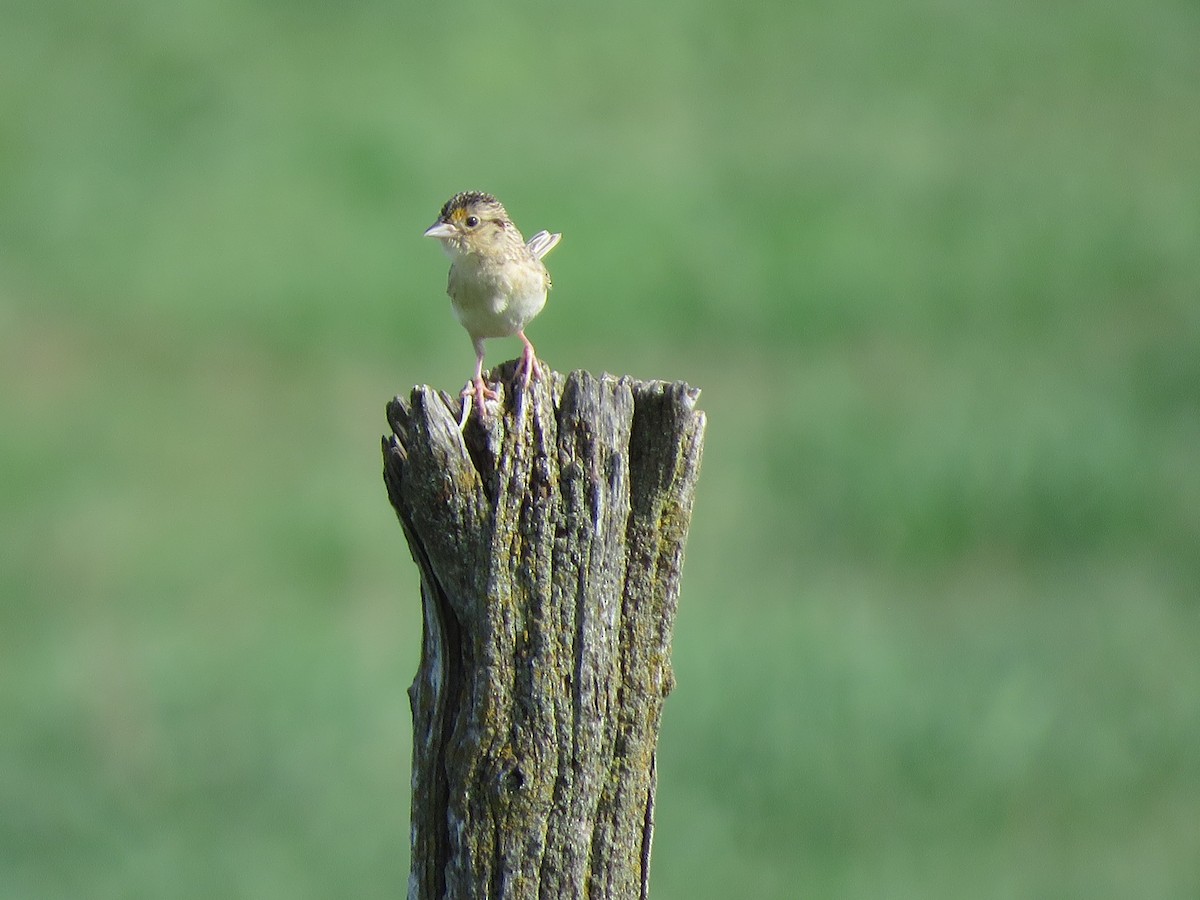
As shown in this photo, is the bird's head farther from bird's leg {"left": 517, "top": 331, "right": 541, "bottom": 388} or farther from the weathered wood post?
the weathered wood post

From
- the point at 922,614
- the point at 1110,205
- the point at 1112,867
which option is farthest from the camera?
the point at 1110,205

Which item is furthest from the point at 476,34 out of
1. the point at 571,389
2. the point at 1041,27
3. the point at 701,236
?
the point at 571,389

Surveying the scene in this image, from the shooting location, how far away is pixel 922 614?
13.3 meters

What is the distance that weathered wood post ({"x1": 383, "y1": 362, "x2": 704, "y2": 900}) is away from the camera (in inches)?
161

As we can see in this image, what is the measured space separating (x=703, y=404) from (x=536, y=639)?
37.5ft

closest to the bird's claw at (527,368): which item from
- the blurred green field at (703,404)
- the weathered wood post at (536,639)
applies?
the weathered wood post at (536,639)

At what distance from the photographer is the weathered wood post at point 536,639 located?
13.4ft

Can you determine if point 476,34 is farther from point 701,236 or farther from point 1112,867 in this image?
point 1112,867

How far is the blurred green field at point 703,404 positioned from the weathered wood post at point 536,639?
19.4 ft

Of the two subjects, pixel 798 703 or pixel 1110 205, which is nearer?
pixel 798 703

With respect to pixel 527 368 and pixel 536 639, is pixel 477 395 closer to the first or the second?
pixel 527 368

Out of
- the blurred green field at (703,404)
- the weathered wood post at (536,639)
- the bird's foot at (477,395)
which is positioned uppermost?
the blurred green field at (703,404)

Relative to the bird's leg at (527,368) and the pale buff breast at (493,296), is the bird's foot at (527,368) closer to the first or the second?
the bird's leg at (527,368)

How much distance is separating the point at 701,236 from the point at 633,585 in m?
13.9
